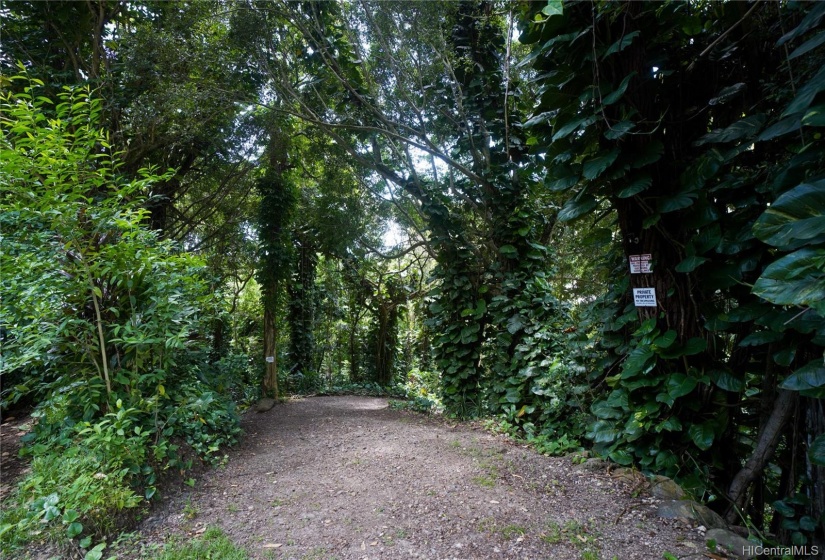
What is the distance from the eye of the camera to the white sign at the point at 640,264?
8.56 feet

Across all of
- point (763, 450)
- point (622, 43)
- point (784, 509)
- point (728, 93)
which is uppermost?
point (622, 43)

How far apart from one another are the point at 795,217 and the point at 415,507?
2406 millimetres

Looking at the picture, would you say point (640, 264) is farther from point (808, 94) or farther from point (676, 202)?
point (808, 94)

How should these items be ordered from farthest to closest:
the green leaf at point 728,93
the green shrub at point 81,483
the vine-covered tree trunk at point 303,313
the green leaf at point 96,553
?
the vine-covered tree trunk at point 303,313 < the green leaf at point 728,93 < the green shrub at point 81,483 < the green leaf at point 96,553

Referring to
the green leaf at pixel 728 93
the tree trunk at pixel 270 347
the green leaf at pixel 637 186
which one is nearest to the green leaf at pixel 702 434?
the green leaf at pixel 637 186

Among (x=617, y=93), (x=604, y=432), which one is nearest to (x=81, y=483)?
(x=604, y=432)

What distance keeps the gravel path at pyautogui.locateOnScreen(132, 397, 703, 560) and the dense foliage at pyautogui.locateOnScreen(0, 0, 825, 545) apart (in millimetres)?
342

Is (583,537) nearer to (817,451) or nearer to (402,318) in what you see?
(817,451)

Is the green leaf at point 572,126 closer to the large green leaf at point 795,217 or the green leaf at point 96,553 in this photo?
the large green leaf at point 795,217

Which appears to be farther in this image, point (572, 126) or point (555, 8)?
point (572, 126)

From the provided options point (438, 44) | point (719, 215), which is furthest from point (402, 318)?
point (719, 215)

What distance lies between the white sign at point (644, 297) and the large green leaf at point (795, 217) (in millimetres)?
1027

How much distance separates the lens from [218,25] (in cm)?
550

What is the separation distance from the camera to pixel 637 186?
2406 mm
